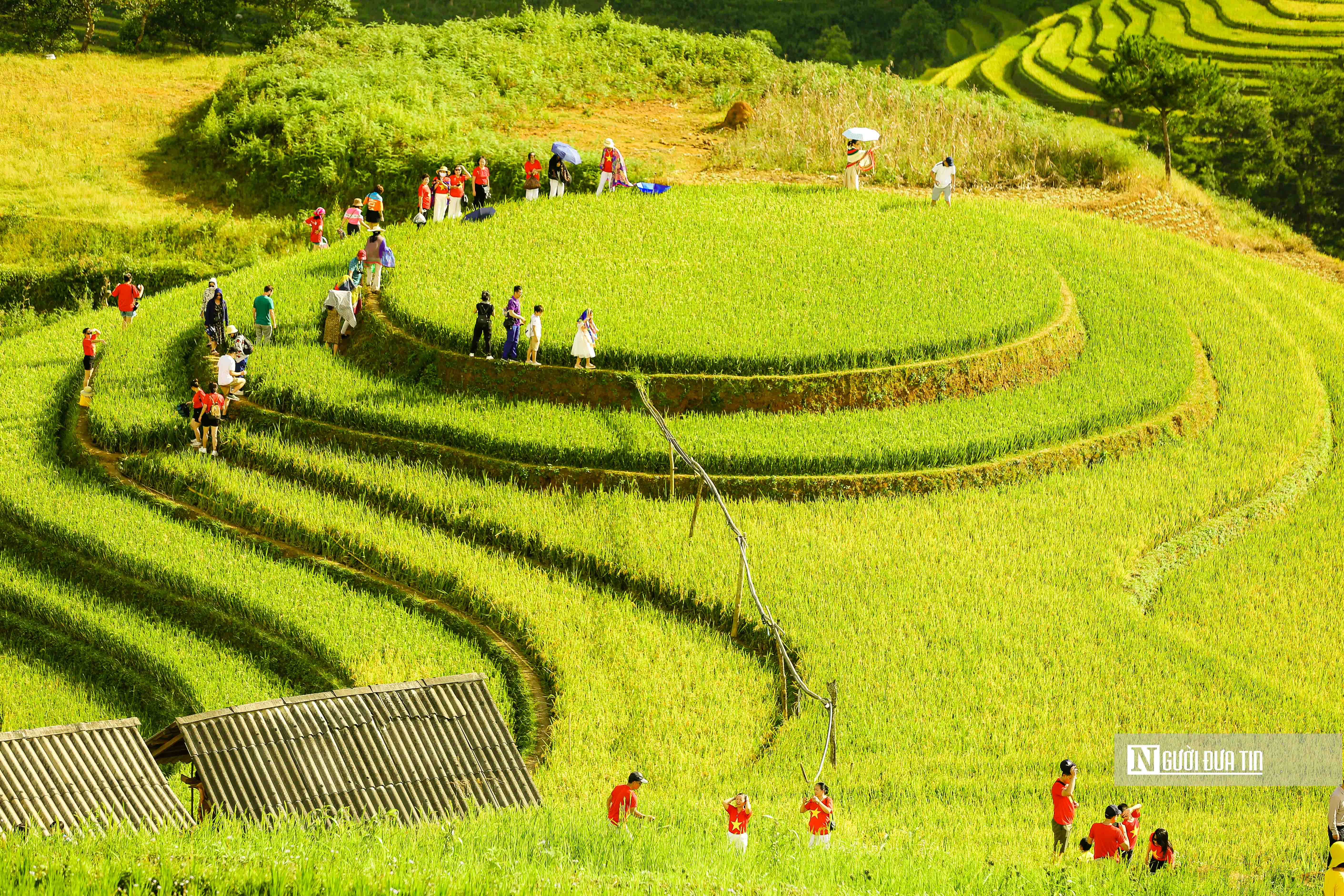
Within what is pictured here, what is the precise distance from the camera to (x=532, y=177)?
34.5 m

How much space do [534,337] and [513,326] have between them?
0.53 m

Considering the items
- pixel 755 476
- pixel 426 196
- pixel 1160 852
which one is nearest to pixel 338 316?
pixel 426 196

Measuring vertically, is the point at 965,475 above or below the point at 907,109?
below

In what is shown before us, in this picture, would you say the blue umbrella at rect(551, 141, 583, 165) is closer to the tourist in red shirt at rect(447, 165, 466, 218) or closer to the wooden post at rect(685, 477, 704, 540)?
the tourist in red shirt at rect(447, 165, 466, 218)

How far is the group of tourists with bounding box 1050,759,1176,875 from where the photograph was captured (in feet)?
46.7

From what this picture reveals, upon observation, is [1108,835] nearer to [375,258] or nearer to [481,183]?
[375,258]

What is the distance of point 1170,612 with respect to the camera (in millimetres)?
21219

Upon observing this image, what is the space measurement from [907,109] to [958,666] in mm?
24947

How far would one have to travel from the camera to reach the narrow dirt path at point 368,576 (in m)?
19.0

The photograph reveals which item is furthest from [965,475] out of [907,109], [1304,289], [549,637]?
[907,109]

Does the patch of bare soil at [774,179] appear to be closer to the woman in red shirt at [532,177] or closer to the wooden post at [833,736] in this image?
the woman in red shirt at [532,177]

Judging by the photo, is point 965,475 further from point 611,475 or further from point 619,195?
point 619,195

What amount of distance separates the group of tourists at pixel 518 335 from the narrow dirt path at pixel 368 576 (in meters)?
5.19

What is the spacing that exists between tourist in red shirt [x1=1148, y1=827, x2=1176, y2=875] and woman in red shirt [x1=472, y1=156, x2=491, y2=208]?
23656 millimetres
